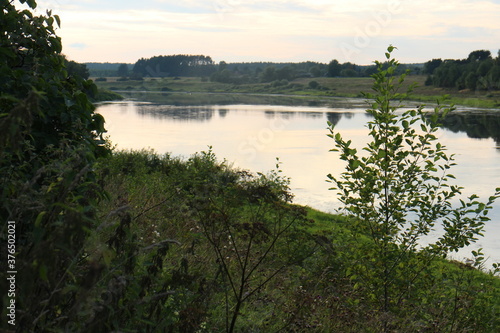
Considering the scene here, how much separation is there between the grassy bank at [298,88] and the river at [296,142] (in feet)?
81.6

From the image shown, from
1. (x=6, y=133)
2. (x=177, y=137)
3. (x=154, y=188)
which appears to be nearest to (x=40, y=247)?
(x=6, y=133)

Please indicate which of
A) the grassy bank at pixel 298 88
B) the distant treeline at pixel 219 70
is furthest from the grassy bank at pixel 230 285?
the distant treeline at pixel 219 70

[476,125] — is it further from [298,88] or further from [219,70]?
[219,70]

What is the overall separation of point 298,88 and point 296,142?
3313 inches

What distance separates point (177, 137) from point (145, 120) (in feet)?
42.8

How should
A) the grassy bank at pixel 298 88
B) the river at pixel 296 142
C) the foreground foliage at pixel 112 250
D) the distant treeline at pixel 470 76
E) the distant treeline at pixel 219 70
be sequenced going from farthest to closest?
1. the distant treeline at pixel 219 70
2. the grassy bank at pixel 298 88
3. the distant treeline at pixel 470 76
4. the river at pixel 296 142
5. the foreground foliage at pixel 112 250

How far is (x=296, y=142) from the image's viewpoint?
114 ft

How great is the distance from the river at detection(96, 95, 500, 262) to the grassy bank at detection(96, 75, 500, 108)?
24.9 metres

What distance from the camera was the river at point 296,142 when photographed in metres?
20.8

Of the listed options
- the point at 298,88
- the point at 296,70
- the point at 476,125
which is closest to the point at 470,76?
the point at 476,125

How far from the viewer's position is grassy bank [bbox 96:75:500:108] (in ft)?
265

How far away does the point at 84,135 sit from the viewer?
179 inches

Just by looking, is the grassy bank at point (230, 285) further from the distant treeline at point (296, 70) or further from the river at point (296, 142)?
the distant treeline at point (296, 70)

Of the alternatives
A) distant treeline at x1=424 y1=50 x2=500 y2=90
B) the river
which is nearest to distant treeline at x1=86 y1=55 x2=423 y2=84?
distant treeline at x1=424 y1=50 x2=500 y2=90
